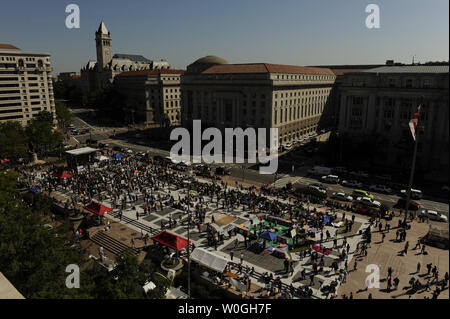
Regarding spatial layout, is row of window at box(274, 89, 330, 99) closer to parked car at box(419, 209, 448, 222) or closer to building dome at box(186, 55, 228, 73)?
building dome at box(186, 55, 228, 73)

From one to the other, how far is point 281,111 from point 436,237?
60266 millimetres

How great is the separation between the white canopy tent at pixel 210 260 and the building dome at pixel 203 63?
92.6 m

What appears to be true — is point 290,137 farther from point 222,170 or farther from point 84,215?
point 84,215

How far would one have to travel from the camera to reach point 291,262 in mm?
33062

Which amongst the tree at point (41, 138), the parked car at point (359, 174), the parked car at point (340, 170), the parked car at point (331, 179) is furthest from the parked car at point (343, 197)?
the tree at point (41, 138)

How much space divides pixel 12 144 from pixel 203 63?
6833cm

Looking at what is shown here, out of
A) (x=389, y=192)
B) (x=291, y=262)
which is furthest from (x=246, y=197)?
(x=389, y=192)

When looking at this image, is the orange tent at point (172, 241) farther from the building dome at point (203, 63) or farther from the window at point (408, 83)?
the building dome at point (203, 63)

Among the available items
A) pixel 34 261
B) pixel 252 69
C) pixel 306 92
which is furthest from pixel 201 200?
pixel 306 92

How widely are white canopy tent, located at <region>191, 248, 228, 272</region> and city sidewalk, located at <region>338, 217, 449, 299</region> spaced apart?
36.9 feet

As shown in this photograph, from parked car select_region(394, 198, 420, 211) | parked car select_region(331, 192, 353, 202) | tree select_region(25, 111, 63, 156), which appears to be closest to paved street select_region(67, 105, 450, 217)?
parked car select_region(394, 198, 420, 211)

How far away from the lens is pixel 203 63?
114250 mm
